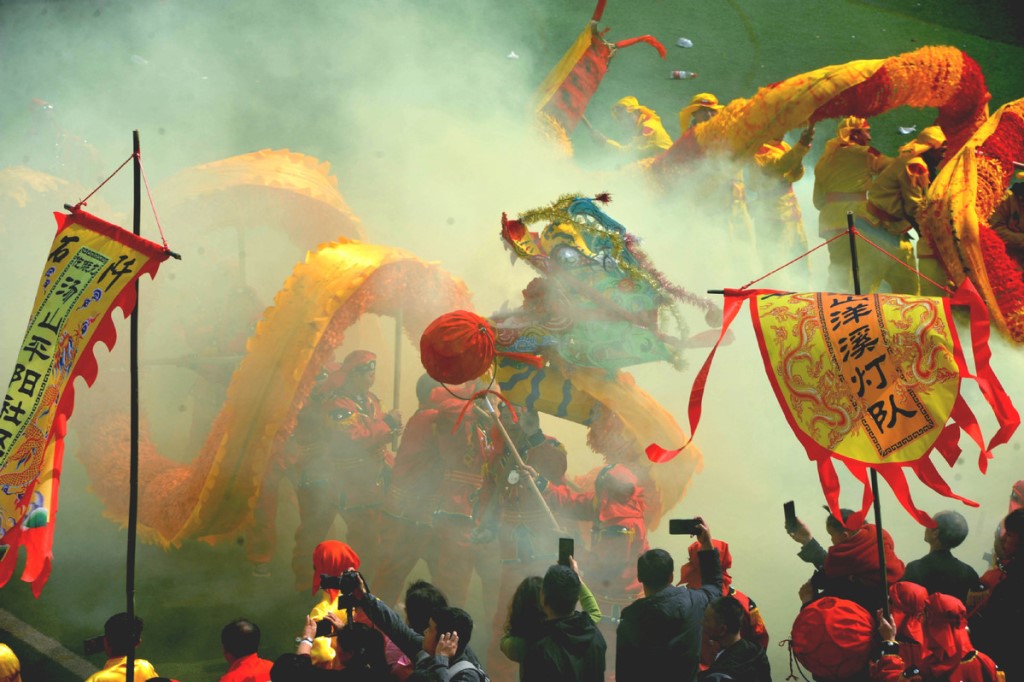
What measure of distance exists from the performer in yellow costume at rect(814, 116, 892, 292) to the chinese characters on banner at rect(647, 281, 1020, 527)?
341cm

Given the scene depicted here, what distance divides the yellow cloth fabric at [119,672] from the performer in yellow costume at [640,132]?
594 cm

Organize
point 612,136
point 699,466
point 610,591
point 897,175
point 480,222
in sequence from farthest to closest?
point 612,136
point 480,222
point 897,175
point 699,466
point 610,591

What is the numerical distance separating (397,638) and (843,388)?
1.68m

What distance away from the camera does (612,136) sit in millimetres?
9906

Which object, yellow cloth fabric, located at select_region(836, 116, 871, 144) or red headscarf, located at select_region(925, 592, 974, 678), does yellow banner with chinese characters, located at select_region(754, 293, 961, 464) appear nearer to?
red headscarf, located at select_region(925, 592, 974, 678)

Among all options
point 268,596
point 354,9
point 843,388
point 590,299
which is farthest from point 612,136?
point 843,388

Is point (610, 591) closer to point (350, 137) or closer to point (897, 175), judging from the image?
point (897, 175)

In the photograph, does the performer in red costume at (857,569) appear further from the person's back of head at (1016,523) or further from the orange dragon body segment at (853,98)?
the orange dragon body segment at (853,98)

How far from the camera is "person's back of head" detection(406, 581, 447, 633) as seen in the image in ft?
12.0

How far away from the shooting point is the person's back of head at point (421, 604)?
3.64 metres

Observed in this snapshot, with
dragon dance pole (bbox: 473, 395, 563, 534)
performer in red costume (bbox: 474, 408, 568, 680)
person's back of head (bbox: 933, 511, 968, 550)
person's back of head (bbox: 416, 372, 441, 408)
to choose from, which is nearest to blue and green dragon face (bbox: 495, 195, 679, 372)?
dragon dance pole (bbox: 473, 395, 563, 534)

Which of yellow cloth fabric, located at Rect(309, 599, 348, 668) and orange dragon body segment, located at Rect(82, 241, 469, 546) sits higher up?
orange dragon body segment, located at Rect(82, 241, 469, 546)

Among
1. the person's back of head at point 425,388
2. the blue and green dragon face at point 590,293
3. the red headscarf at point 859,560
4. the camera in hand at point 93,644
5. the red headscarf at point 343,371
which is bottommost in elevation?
the camera in hand at point 93,644

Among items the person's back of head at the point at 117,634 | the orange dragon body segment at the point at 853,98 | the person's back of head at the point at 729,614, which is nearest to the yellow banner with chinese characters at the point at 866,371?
the person's back of head at the point at 729,614
